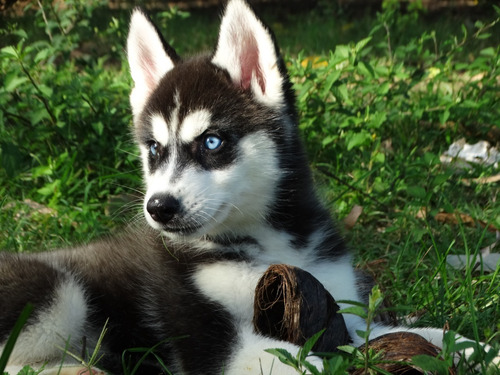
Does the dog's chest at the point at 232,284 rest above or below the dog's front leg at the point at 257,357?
above

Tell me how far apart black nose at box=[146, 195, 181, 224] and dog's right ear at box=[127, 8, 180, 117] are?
0.80 metres

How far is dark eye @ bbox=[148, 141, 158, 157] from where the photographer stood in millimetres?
3250

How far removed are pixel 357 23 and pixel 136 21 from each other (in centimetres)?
619

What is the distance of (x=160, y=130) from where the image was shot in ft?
10.4

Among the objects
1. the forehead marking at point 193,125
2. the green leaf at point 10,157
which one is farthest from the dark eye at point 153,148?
the green leaf at point 10,157

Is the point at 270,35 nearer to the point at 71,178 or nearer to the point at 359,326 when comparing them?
the point at 359,326

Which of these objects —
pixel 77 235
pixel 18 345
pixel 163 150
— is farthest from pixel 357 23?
pixel 18 345

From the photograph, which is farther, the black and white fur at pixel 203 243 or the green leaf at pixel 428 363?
the black and white fur at pixel 203 243

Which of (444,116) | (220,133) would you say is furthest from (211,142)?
(444,116)

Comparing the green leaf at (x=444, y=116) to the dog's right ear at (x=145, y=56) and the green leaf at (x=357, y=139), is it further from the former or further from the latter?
the dog's right ear at (x=145, y=56)

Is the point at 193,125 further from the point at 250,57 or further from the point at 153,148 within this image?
the point at 250,57

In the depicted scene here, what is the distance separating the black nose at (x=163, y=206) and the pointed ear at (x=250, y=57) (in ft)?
2.39

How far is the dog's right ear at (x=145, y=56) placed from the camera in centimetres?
347

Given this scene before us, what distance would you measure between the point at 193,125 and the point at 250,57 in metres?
0.47
